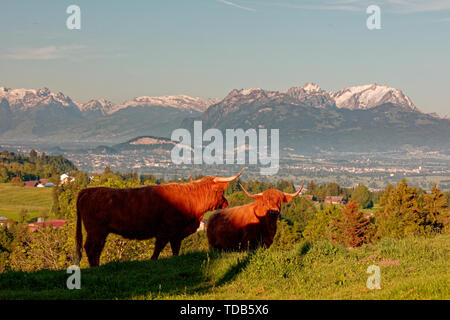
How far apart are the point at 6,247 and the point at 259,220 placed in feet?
291

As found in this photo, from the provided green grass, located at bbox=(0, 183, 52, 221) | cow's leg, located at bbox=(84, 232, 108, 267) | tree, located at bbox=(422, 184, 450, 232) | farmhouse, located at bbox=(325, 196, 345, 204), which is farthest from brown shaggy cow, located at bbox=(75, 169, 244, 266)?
farmhouse, located at bbox=(325, 196, 345, 204)

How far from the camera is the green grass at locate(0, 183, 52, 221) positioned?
146 meters

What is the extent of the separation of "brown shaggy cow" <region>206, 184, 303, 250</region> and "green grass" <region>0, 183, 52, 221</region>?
134370mm

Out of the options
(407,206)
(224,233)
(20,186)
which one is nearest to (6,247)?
(407,206)

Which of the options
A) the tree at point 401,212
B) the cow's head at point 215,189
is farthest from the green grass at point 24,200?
the cow's head at point 215,189

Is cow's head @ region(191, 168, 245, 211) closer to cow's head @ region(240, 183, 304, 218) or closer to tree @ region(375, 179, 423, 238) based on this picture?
cow's head @ region(240, 183, 304, 218)

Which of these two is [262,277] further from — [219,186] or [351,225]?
[351,225]

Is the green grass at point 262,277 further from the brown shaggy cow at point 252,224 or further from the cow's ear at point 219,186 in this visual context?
the cow's ear at point 219,186

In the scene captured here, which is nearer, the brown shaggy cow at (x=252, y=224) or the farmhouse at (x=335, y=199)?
the brown shaggy cow at (x=252, y=224)

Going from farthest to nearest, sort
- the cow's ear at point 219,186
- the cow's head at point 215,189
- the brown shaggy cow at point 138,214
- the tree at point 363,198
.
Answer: the tree at point 363,198 → the cow's ear at point 219,186 → the cow's head at point 215,189 → the brown shaggy cow at point 138,214

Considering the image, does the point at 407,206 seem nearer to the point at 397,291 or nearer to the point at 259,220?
the point at 259,220

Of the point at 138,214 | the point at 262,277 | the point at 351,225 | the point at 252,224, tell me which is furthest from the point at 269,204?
the point at 351,225

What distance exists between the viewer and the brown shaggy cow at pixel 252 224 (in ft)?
52.1

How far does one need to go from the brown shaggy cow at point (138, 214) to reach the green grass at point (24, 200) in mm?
134720
